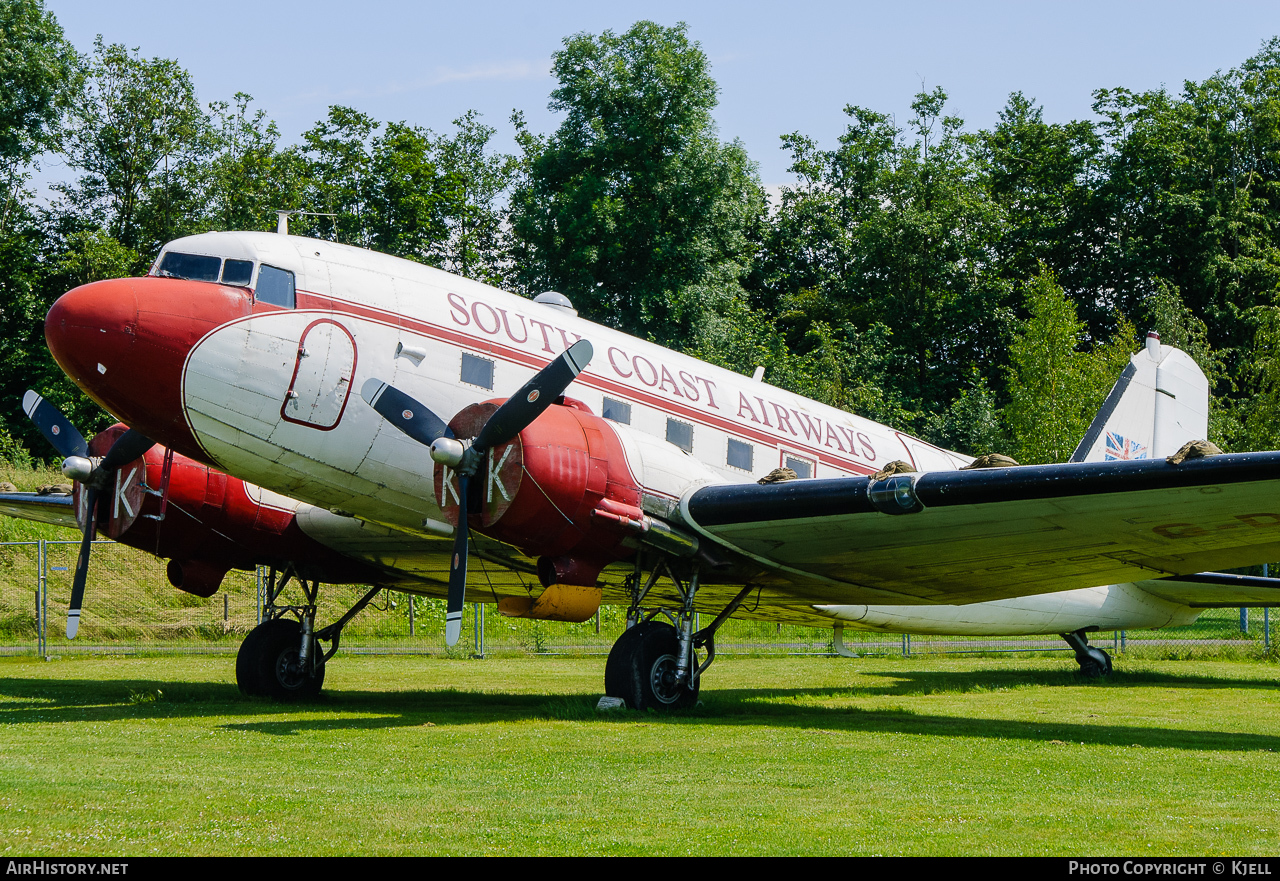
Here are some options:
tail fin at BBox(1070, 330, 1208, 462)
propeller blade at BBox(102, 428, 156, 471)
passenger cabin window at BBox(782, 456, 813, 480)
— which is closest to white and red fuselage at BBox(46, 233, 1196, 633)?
propeller blade at BBox(102, 428, 156, 471)

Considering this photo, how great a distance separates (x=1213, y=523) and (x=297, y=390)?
8.20 metres

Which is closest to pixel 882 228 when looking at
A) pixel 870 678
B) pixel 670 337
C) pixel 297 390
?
pixel 670 337

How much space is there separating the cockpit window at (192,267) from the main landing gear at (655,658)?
4.91 m

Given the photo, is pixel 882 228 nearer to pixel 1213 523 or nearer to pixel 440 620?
pixel 440 620

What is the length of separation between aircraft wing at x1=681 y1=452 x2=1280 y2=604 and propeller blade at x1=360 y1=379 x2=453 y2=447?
2.63 m

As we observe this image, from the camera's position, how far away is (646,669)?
463 inches

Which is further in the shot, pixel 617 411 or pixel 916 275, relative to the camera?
pixel 916 275

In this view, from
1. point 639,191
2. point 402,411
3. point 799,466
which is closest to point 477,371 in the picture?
point 402,411

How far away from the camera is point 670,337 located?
133 ft

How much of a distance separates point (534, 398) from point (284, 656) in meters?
6.08

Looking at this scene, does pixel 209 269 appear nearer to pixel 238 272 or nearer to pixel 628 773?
pixel 238 272

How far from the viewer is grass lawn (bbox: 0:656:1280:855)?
5.87 m

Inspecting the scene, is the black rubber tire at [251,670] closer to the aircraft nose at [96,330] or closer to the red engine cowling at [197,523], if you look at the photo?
the red engine cowling at [197,523]

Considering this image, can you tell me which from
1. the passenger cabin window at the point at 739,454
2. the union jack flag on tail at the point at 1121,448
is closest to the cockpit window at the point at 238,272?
the passenger cabin window at the point at 739,454
